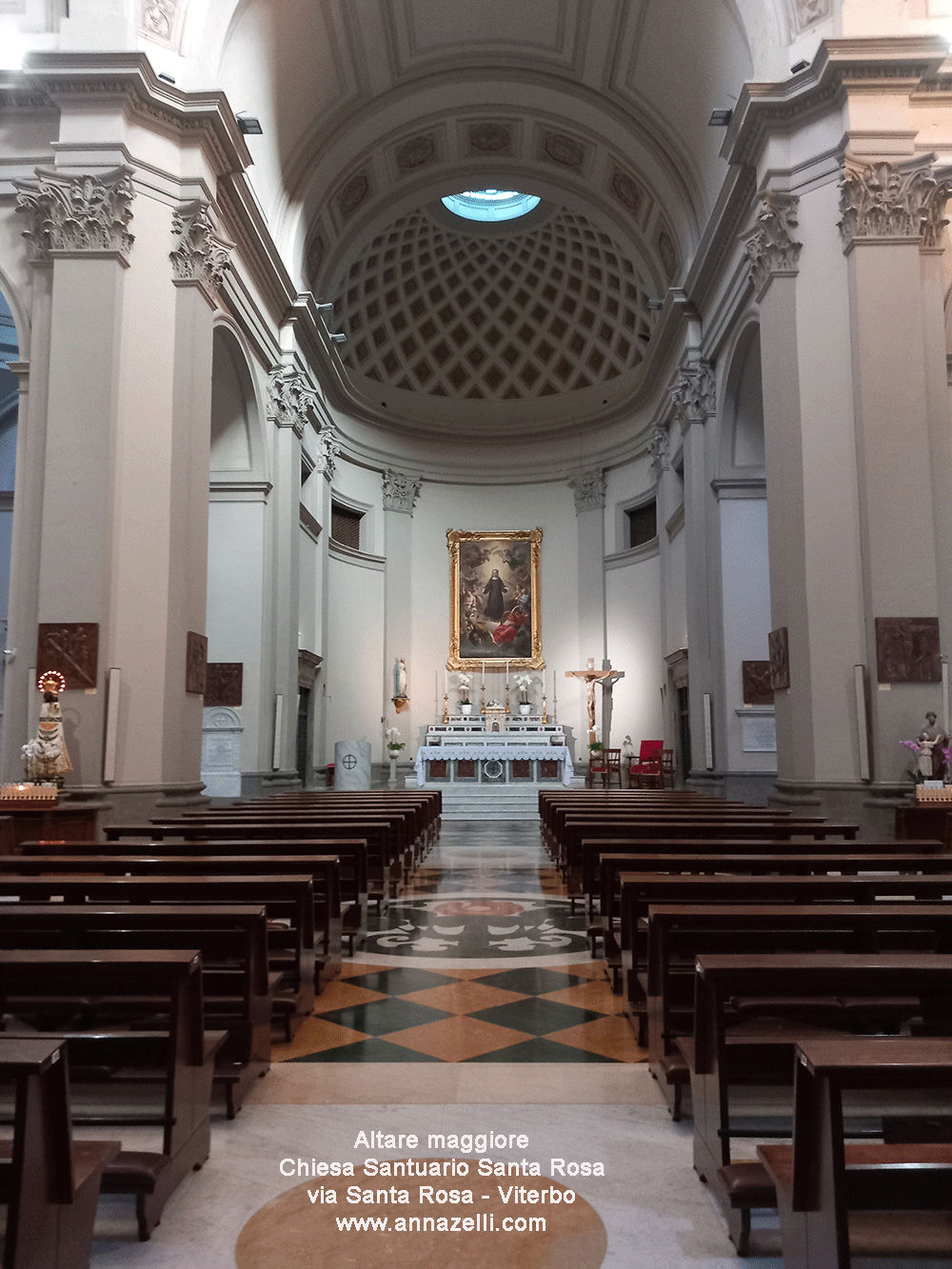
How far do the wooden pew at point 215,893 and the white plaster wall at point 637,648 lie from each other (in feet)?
54.1

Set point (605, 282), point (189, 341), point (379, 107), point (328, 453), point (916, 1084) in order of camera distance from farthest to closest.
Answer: point (605, 282), point (328, 453), point (379, 107), point (189, 341), point (916, 1084)

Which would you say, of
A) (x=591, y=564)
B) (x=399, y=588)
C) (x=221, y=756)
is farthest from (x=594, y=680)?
(x=221, y=756)

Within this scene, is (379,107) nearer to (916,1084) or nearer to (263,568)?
(263,568)

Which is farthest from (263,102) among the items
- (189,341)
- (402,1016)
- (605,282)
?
(402,1016)

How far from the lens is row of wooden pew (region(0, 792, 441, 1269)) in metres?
1.77

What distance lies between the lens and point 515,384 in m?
23.5

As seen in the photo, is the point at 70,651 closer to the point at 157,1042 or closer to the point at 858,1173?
the point at 157,1042

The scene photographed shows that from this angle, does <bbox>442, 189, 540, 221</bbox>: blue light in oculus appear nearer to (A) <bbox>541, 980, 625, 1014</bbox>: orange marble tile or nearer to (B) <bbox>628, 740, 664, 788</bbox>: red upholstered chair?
(B) <bbox>628, 740, 664, 788</bbox>: red upholstered chair

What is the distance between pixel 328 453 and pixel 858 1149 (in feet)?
60.6

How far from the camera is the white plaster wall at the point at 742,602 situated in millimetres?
13500

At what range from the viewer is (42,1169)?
5.74 feet

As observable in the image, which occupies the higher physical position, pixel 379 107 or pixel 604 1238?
pixel 379 107

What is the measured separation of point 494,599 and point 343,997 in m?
18.5

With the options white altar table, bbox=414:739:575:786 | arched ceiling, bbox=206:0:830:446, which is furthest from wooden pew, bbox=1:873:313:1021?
white altar table, bbox=414:739:575:786
